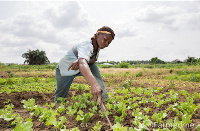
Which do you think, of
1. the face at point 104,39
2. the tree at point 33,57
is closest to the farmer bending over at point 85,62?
the face at point 104,39

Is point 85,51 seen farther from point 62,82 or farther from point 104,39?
point 62,82

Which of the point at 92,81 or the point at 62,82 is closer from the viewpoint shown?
the point at 92,81

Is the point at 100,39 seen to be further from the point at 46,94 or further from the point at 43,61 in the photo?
the point at 43,61

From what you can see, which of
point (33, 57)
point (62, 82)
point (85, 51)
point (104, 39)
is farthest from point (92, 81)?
point (33, 57)

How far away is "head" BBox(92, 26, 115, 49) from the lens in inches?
107

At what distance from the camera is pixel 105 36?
2719mm

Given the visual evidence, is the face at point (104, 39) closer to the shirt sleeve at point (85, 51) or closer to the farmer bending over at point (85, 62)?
the farmer bending over at point (85, 62)

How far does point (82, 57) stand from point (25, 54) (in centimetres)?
4048

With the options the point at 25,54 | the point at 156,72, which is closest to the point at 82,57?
the point at 156,72

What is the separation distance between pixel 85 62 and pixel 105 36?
2.61ft

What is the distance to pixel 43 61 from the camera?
133 feet

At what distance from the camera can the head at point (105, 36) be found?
2.72 m

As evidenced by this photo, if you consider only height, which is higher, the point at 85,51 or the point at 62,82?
the point at 85,51

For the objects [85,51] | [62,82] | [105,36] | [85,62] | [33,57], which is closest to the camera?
[85,62]
